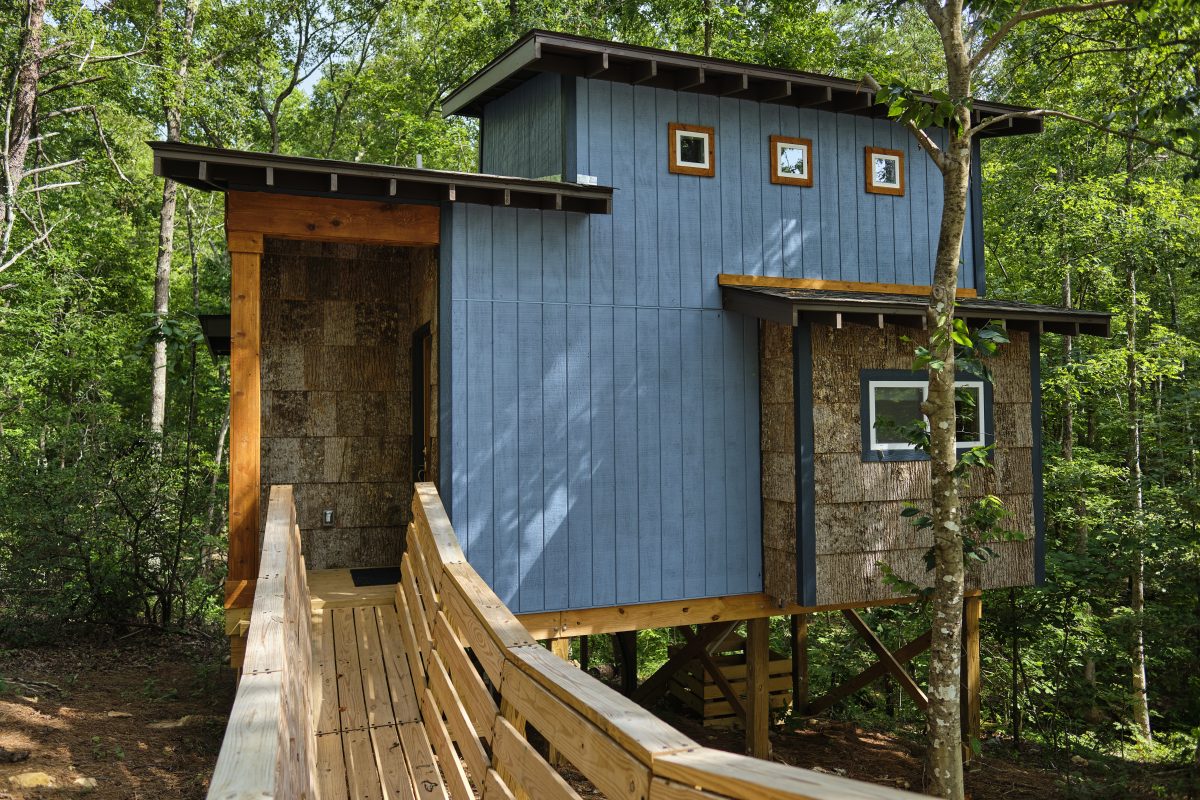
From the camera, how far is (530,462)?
279 inches

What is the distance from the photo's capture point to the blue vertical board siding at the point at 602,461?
728cm

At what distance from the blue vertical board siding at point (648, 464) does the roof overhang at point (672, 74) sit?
2099 mm

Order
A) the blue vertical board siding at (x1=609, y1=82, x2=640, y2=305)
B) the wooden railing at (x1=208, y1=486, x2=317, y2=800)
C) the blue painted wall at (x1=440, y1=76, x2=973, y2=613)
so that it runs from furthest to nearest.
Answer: the blue vertical board siding at (x1=609, y1=82, x2=640, y2=305) → the blue painted wall at (x1=440, y1=76, x2=973, y2=613) → the wooden railing at (x1=208, y1=486, x2=317, y2=800)

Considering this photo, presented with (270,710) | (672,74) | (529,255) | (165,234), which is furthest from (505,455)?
(165,234)

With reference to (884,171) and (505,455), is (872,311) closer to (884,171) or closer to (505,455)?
(884,171)

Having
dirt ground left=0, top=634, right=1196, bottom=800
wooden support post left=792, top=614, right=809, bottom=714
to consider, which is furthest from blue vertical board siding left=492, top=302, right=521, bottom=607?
wooden support post left=792, top=614, right=809, bottom=714

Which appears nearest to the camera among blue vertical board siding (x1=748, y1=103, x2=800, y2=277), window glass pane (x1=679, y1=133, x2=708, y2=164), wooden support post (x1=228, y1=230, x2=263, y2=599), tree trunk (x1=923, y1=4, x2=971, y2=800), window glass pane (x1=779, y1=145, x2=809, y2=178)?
tree trunk (x1=923, y1=4, x2=971, y2=800)

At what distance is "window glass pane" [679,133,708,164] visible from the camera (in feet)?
25.8

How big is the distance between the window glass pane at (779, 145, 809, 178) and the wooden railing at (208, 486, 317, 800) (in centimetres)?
597

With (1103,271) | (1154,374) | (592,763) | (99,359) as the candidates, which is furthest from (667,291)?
(99,359)

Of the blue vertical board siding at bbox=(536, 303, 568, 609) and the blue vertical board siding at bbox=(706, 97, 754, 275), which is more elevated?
the blue vertical board siding at bbox=(706, 97, 754, 275)

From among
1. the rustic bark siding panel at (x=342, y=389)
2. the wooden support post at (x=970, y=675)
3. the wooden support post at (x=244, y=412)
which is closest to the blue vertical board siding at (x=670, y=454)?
the rustic bark siding panel at (x=342, y=389)

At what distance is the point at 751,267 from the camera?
8.03m

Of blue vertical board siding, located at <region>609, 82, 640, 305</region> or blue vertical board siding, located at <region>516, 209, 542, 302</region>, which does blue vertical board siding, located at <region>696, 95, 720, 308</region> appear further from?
blue vertical board siding, located at <region>516, 209, 542, 302</region>
